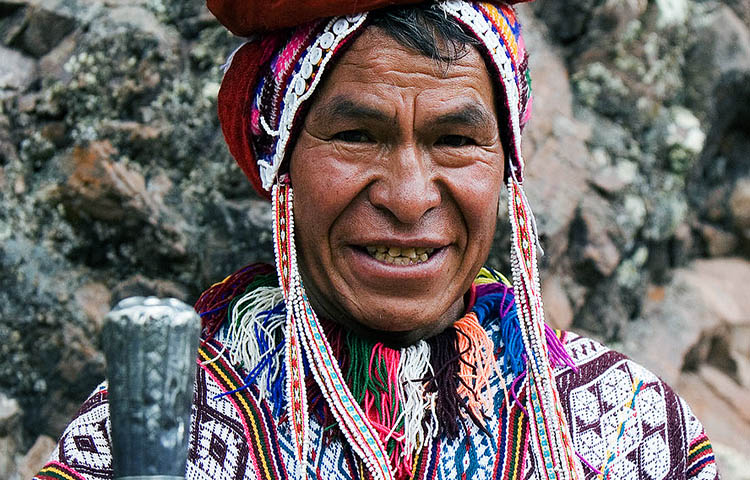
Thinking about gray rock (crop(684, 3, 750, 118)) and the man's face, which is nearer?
the man's face

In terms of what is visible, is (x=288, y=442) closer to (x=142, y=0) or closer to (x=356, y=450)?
(x=356, y=450)

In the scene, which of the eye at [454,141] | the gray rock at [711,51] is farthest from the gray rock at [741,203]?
the eye at [454,141]

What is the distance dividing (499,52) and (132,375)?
102cm

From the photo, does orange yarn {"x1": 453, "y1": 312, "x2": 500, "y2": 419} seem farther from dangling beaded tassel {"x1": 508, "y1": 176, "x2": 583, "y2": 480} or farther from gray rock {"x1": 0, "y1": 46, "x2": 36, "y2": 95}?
gray rock {"x1": 0, "y1": 46, "x2": 36, "y2": 95}

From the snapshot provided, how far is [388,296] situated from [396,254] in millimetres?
86

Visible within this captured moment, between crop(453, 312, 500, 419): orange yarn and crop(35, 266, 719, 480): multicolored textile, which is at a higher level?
crop(453, 312, 500, 419): orange yarn

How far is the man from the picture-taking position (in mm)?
1697

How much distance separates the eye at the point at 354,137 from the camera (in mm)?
1734

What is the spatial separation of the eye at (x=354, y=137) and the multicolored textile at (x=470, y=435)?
1.49ft

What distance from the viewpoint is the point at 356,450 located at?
1.72m

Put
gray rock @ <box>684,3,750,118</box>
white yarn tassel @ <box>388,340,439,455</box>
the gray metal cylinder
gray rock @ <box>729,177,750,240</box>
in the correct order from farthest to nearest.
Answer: gray rock @ <box>729,177,750,240</box>
gray rock @ <box>684,3,750,118</box>
white yarn tassel @ <box>388,340,439,455</box>
the gray metal cylinder

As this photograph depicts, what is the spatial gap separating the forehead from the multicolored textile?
0.56 metres

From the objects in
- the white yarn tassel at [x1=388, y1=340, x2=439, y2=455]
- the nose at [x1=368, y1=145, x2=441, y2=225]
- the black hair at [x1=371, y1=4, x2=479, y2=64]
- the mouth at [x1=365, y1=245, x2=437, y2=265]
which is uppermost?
the black hair at [x1=371, y1=4, x2=479, y2=64]

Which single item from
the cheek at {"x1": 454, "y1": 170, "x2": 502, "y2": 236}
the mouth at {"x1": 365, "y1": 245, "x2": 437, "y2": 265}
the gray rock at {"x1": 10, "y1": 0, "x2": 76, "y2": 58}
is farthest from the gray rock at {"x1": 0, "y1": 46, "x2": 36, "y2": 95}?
the cheek at {"x1": 454, "y1": 170, "x2": 502, "y2": 236}
